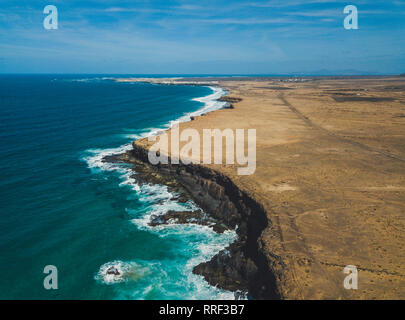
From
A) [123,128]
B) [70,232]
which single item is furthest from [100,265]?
[123,128]

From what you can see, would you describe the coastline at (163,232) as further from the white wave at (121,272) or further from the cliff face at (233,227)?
the cliff face at (233,227)

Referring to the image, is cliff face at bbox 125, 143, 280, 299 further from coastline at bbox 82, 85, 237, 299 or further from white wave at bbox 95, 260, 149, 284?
white wave at bbox 95, 260, 149, 284

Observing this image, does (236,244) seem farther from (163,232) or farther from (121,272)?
(121,272)

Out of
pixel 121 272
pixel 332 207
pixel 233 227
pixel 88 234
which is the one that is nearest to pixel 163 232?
pixel 121 272

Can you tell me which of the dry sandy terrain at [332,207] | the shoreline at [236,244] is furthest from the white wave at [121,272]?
the dry sandy terrain at [332,207]

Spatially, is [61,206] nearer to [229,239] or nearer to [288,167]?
[229,239]

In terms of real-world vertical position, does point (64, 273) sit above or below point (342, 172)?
below

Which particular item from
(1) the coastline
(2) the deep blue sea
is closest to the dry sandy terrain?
(1) the coastline

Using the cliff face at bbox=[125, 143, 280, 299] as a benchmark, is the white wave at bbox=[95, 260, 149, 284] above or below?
below
